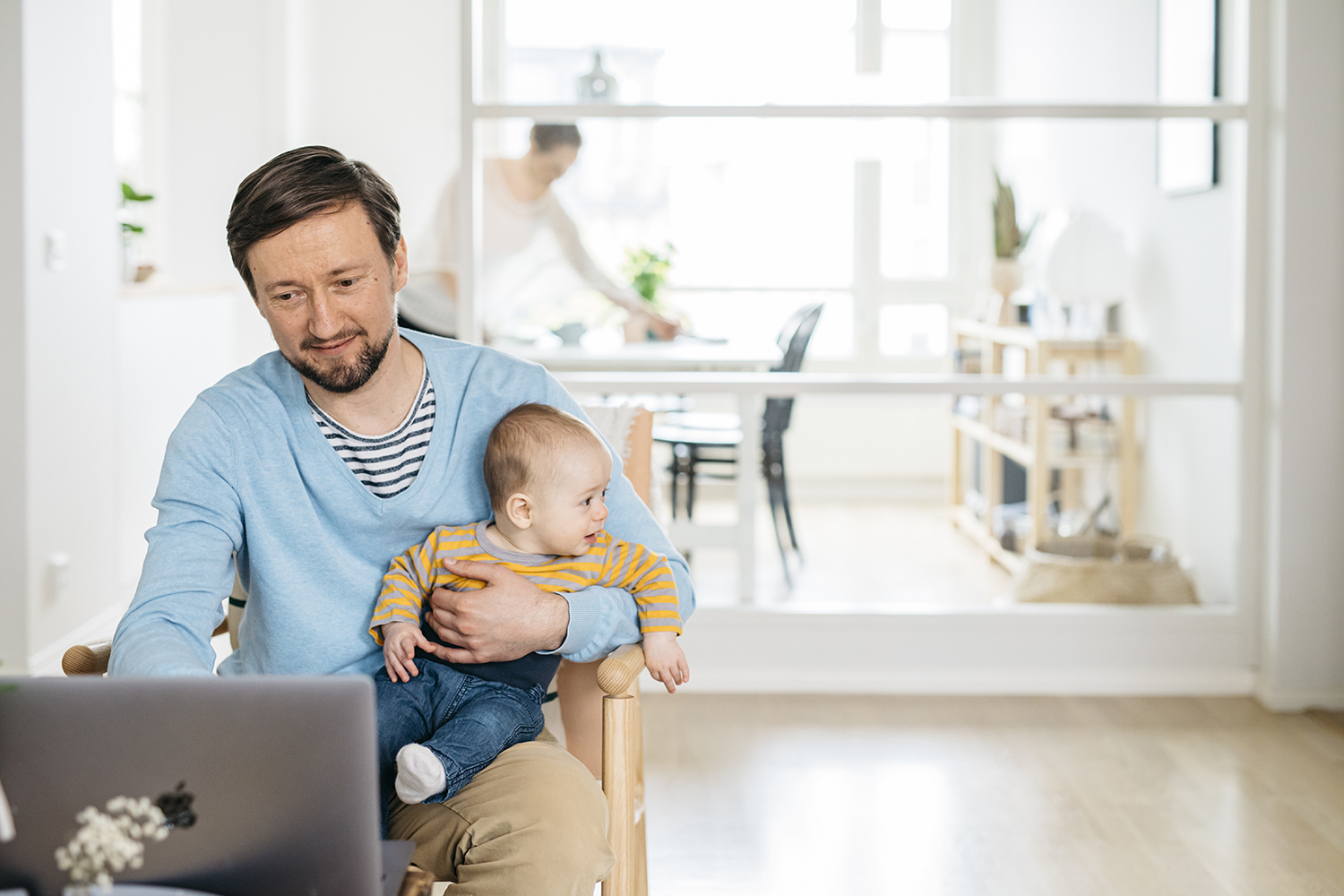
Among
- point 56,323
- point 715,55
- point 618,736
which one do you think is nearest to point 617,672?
point 618,736

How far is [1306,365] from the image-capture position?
305cm

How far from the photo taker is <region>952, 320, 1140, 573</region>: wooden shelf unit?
3189 millimetres

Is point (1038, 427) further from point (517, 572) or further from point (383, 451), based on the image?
point (383, 451)

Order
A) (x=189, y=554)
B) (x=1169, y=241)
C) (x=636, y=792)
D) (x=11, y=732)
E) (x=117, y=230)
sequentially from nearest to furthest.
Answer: (x=11, y=732)
(x=189, y=554)
(x=636, y=792)
(x=1169, y=241)
(x=117, y=230)

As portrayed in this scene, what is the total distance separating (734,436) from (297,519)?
1.87 m

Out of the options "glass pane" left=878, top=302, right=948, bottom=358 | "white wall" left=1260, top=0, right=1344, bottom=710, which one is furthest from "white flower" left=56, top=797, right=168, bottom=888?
"white wall" left=1260, top=0, right=1344, bottom=710

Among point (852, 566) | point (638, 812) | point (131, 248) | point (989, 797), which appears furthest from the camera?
point (131, 248)

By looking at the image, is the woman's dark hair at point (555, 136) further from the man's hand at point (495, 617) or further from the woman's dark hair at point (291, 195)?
the man's hand at point (495, 617)

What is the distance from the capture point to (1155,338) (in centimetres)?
320

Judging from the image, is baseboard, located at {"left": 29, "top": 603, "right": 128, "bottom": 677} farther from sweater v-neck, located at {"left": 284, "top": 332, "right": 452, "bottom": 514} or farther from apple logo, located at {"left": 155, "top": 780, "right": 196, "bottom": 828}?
apple logo, located at {"left": 155, "top": 780, "right": 196, "bottom": 828}

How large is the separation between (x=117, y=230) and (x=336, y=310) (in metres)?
2.69

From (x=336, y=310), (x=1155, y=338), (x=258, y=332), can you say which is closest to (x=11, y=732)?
(x=336, y=310)

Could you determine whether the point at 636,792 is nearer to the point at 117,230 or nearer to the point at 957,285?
the point at 957,285

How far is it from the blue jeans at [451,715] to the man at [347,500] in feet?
0.10
